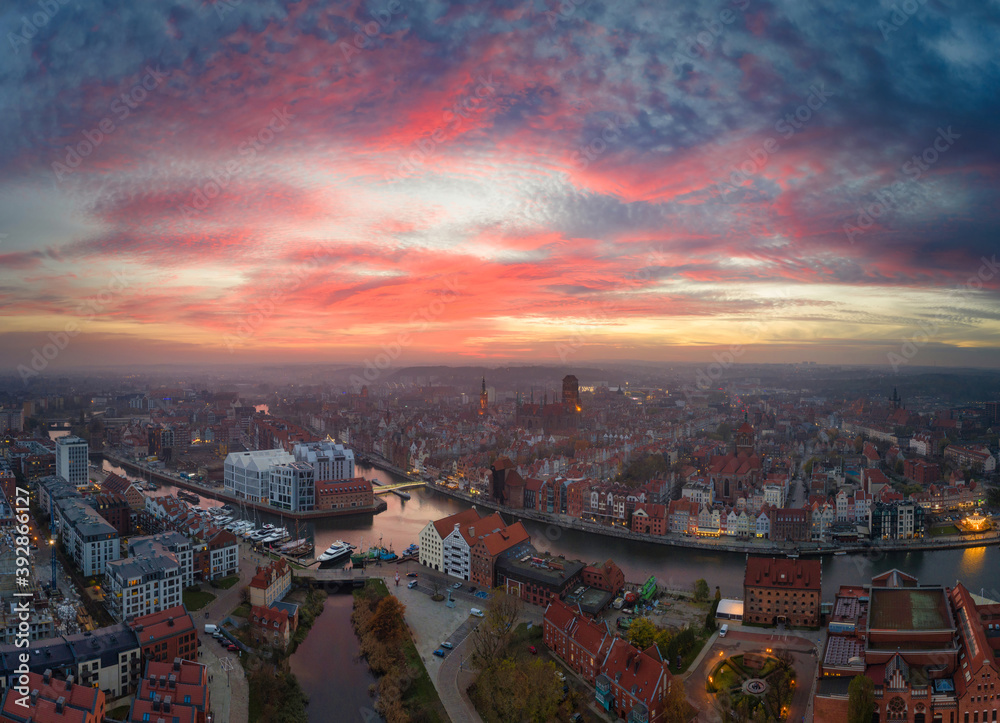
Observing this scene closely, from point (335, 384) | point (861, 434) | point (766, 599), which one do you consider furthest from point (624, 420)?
point (335, 384)

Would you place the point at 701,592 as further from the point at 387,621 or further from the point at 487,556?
the point at 387,621

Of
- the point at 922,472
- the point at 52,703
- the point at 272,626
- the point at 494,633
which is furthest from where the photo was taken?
the point at 922,472

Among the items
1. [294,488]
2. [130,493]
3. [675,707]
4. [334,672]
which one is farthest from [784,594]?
[130,493]

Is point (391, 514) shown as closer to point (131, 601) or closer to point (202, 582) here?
point (202, 582)

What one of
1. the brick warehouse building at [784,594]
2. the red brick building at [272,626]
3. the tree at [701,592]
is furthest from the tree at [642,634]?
the red brick building at [272,626]

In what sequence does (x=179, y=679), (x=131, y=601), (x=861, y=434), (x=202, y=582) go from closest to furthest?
1. (x=179, y=679)
2. (x=131, y=601)
3. (x=202, y=582)
4. (x=861, y=434)

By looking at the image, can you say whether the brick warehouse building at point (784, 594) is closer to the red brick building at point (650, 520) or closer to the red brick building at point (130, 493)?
the red brick building at point (650, 520)

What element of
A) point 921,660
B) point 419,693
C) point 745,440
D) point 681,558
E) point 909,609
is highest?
point 909,609
